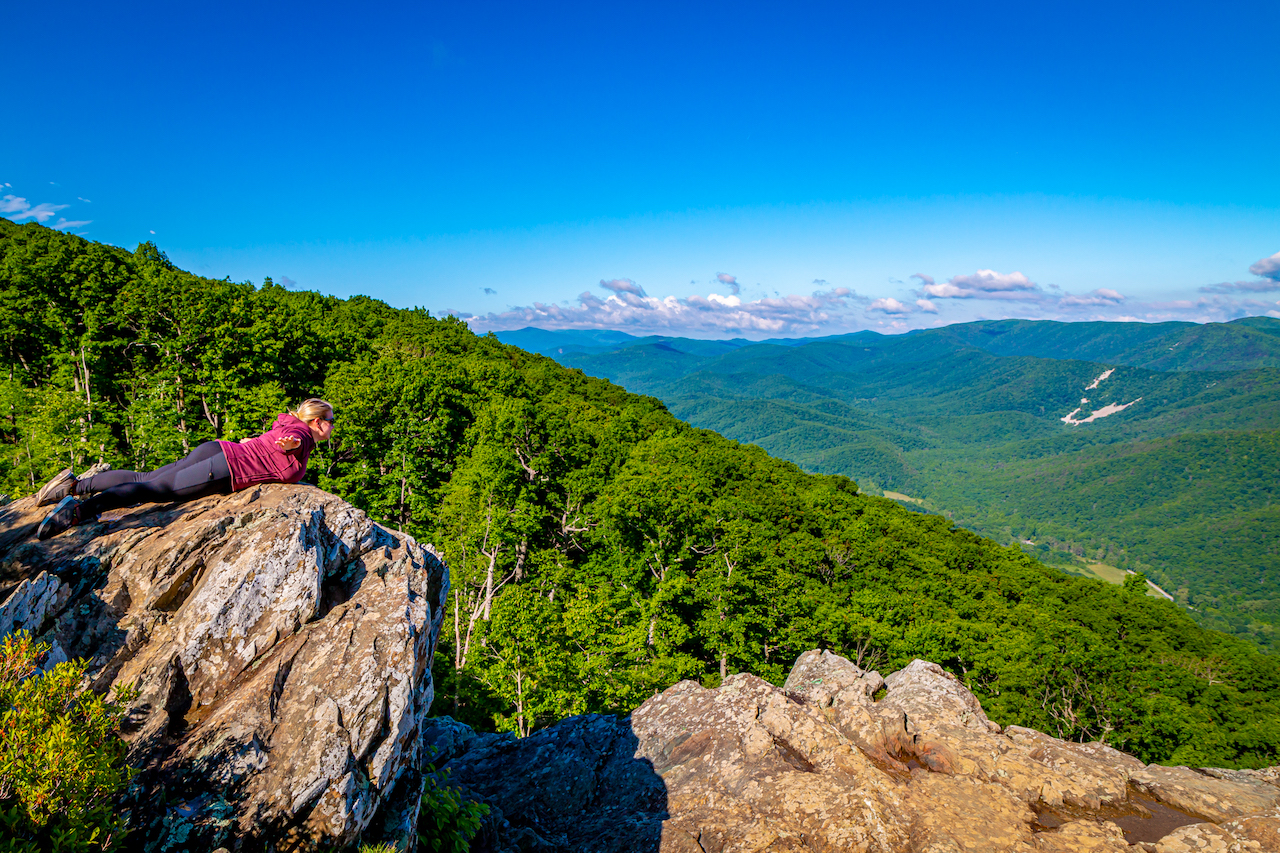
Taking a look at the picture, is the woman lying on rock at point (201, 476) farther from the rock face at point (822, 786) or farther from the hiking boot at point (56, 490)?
the rock face at point (822, 786)

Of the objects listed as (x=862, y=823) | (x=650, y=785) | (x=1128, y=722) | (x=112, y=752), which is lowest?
(x=1128, y=722)

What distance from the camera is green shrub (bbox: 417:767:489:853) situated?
27.6 feet

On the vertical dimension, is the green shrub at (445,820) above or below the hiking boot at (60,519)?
below

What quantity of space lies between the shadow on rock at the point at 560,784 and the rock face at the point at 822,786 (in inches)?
1.7

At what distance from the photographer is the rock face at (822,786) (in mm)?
10188

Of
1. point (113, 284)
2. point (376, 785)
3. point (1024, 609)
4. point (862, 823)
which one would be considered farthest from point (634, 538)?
point (113, 284)

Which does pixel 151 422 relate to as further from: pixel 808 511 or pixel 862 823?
pixel 808 511

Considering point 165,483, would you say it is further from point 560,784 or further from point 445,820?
point 560,784

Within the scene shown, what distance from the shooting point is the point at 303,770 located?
6.39 m

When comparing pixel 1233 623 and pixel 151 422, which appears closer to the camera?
pixel 151 422

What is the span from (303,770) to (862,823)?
927cm

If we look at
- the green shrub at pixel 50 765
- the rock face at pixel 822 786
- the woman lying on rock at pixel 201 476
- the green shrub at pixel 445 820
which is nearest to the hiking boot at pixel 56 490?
the woman lying on rock at pixel 201 476

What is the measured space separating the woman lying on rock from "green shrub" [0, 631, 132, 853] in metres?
3.04

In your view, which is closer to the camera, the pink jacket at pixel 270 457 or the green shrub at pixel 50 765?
the green shrub at pixel 50 765
